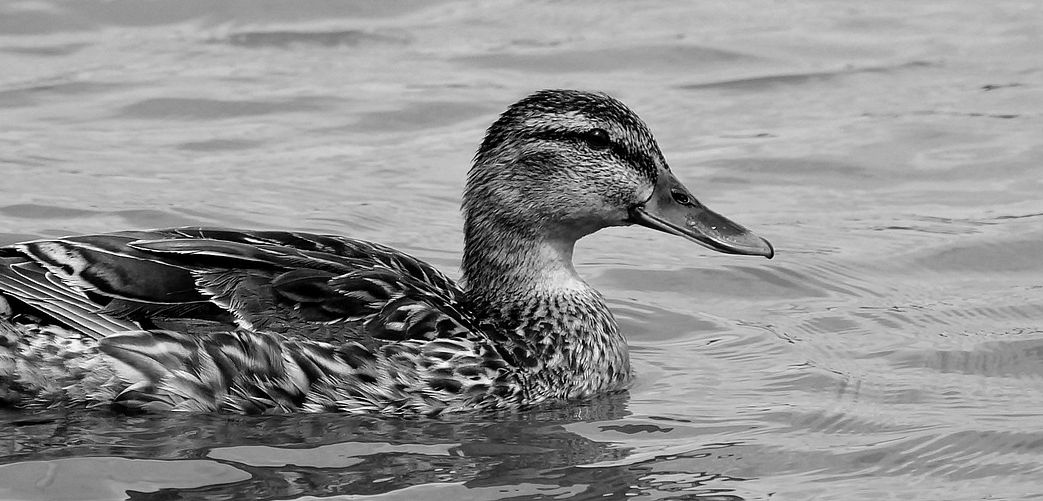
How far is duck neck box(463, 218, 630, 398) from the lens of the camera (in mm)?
9812

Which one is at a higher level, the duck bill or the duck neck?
the duck bill

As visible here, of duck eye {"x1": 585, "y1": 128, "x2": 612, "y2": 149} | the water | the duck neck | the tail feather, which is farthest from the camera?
the duck neck

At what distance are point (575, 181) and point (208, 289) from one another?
193cm

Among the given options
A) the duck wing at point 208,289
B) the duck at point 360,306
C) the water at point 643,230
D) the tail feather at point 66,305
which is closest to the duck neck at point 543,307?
the duck at point 360,306

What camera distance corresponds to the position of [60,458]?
335 inches

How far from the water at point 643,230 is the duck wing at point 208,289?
47 centimetres

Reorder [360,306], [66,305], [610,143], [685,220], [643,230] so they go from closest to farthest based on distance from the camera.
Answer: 1. [66,305]
2. [360,306]
3. [610,143]
4. [685,220]
5. [643,230]

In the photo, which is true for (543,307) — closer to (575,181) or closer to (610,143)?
(575,181)

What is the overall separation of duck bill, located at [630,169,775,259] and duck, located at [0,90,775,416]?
1 centimetres

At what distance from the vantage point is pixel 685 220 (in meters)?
9.86

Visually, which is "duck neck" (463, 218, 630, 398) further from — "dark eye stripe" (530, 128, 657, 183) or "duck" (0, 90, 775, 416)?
"dark eye stripe" (530, 128, 657, 183)

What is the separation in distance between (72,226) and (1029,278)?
5979 millimetres

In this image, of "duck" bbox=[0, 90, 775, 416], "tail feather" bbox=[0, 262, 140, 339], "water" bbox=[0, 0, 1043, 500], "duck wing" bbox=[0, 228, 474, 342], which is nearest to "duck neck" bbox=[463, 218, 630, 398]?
"duck" bbox=[0, 90, 775, 416]

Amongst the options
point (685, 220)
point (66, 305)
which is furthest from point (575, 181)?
point (66, 305)
